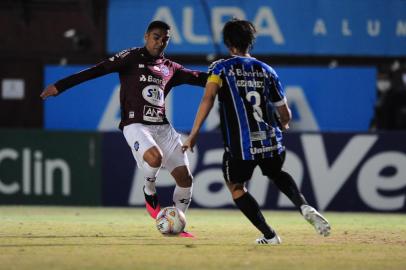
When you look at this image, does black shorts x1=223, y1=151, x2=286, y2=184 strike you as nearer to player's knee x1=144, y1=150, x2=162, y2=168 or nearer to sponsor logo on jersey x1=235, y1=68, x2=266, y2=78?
sponsor logo on jersey x1=235, y1=68, x2=266, y2=78

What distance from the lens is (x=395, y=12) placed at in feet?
57.7

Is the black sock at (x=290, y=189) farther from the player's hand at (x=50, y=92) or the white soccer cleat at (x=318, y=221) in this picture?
the player's hand at (x=50, y=92)

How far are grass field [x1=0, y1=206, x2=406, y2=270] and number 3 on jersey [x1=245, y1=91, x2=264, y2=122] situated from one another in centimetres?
116

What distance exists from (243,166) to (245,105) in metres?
0.54

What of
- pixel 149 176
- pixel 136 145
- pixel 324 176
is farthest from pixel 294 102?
pixel 136 145

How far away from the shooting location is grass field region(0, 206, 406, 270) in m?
7.80

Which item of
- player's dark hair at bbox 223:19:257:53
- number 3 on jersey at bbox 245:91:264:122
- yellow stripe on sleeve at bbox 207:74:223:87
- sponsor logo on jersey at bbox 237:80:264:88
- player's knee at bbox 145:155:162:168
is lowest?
player's knee at bbox 145:155:162:168

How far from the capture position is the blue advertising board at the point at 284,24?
17.7m

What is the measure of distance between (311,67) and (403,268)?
10593 mm

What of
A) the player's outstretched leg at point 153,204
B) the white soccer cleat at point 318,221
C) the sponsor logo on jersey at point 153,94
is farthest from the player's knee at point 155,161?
the white soccer cleat at point 318,221

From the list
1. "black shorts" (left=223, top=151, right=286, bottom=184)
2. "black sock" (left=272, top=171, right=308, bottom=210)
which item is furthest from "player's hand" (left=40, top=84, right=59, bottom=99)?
"black sock" (left=272, top=171, right=308, bottom=210)

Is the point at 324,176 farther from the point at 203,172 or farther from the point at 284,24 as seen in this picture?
the point at 284,24

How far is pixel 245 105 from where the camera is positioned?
9117 mm

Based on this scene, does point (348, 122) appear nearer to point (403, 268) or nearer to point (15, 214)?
point (15, 214)
